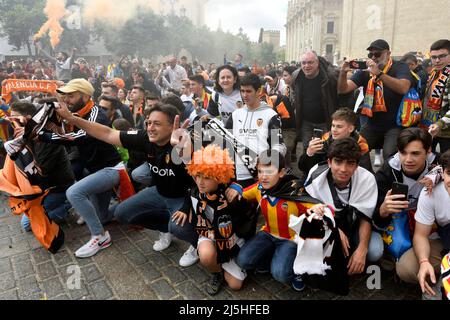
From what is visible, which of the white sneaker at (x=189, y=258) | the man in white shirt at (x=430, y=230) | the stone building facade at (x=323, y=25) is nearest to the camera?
the man in white shirt at (x=430, y=230)

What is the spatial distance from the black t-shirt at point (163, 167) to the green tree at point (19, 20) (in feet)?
169

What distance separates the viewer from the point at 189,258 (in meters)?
3.73

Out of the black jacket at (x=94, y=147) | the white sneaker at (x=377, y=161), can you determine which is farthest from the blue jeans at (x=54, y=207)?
the white sneaker at (x=377, y=161)

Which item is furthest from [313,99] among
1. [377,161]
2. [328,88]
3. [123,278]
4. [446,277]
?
[123,278]

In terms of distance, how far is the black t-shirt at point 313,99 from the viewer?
5.03m

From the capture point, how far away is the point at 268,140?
421cm

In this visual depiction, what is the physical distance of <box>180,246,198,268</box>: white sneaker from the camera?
3684 millimetres

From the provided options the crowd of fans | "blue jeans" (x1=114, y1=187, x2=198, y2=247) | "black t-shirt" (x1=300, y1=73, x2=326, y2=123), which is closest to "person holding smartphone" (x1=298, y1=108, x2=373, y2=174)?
the crowd of fans

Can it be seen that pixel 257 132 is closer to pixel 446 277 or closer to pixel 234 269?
pixel 234 269

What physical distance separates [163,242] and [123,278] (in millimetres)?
731

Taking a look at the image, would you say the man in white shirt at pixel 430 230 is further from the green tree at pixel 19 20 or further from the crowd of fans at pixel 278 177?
the green tree at pixel 19 20

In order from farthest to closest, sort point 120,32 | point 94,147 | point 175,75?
point 120,32, point 175,75, point 94,147
